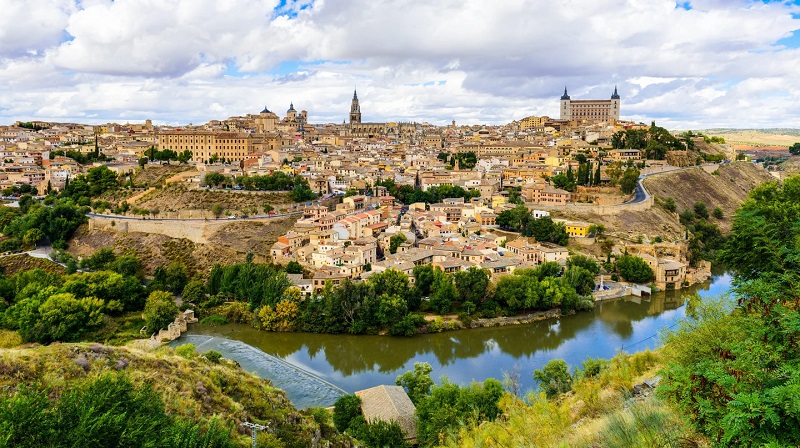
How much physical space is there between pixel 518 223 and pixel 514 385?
11759 millimetres

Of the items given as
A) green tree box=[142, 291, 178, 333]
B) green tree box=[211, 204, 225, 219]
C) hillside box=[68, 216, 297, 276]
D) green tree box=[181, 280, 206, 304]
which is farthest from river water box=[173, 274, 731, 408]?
green tree box=[211, 204, 225, 219]

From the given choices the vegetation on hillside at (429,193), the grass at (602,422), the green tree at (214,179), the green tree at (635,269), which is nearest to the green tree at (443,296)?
the green tree at (635,269)

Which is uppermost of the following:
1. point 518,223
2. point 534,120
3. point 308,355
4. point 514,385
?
point 534,120

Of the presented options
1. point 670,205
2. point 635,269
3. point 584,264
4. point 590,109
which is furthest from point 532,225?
point 590,109

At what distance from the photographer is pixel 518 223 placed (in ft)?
66.9

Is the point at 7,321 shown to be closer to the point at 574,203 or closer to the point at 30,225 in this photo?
the point at 30,225

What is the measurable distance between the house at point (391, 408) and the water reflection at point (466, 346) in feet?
7.40

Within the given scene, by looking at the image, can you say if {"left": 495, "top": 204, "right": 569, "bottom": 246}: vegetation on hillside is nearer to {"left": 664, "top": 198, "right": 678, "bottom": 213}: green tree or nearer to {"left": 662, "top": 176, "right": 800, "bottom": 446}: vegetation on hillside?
{"left": 664, "top": 198, "right": 678, "bottom": 213}: green tree

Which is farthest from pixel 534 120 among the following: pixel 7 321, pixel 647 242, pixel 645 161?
pixel 7 321

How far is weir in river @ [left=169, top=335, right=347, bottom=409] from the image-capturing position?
10.8m

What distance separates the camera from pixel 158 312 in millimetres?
14688

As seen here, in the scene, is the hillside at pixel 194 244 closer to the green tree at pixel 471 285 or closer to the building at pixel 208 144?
the green tree at pixel 471 285

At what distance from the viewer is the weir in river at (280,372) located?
1082 centimetres

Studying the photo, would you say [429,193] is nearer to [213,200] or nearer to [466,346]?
[213,200]
